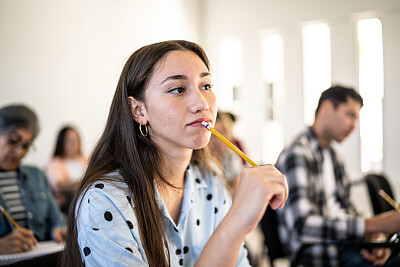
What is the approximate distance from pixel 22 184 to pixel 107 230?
1.18 meters

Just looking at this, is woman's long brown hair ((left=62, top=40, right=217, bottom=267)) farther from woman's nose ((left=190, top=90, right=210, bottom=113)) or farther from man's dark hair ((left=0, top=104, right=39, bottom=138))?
man's dark hair ((left=0, top=104, right=39, bottom=138))

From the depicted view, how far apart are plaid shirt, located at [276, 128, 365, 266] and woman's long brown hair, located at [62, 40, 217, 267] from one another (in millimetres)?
861

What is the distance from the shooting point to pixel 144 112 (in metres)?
1.10

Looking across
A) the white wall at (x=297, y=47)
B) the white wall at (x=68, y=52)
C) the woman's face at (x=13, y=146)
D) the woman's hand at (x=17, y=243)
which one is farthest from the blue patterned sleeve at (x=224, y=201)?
the white wall at (x=297, y=47)

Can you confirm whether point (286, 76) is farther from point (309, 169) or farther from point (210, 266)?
point (210, 266)

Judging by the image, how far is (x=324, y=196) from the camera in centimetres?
193

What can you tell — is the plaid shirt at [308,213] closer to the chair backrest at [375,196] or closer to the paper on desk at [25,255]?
the chair backrest at [375,196]

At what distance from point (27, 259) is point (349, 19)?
465 cm

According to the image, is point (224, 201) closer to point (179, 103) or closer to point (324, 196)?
point (179, 103)

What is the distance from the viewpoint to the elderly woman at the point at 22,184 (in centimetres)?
173

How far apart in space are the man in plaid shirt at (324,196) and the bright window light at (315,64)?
2953 mm

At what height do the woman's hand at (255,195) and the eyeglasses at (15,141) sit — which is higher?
the eyeglasses at (15,141)

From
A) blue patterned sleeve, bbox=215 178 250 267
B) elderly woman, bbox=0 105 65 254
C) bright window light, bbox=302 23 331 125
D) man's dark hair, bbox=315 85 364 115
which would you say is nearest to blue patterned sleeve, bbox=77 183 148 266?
blue patterned sleeve, bbox=215 178 250 267

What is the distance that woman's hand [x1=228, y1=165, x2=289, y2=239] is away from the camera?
2.71ft
